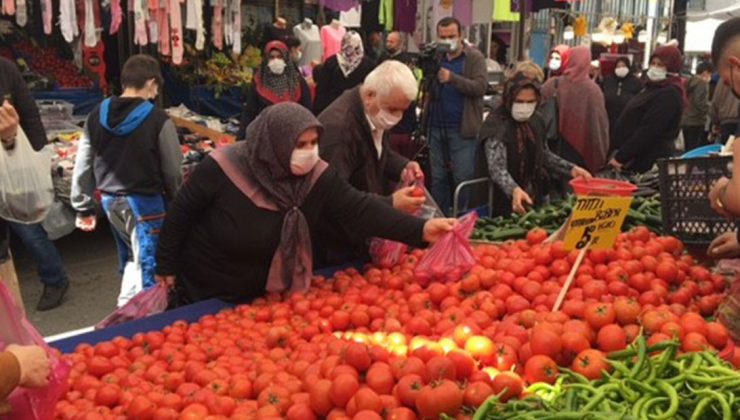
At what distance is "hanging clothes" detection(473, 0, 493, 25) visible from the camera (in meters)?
10.0

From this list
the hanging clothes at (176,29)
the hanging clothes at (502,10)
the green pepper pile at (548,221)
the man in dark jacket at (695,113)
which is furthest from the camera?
the man in dark jacket at (695,113)

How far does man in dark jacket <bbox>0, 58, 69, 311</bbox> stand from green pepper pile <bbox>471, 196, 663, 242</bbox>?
250 centimetres

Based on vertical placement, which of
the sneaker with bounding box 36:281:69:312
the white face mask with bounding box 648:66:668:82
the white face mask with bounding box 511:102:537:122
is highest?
the white face mask with bounding box 648:66:668:82

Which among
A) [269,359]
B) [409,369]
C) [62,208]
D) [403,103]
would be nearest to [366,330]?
[269,359]

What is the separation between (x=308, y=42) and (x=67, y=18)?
3.43 metres

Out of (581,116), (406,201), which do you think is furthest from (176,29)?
(406,201)

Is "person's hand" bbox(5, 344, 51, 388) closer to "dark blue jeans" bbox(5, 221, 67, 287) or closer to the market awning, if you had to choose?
"dark blue jeans" bbox(5, 221, 67, 287)

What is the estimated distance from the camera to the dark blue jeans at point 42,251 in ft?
17.7

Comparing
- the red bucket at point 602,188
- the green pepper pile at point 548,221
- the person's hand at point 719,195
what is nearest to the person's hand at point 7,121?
the red bucket at point 602,188

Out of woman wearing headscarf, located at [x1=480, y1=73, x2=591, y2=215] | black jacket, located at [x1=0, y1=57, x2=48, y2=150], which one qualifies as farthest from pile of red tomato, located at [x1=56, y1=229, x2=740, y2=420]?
black jacket, located at [x1=0, y1=57, x2=48, y2=150]

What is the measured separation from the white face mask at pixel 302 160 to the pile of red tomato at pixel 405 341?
0.56 m

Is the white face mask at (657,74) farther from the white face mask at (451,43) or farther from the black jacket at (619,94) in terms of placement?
the white face mask at (451,43)

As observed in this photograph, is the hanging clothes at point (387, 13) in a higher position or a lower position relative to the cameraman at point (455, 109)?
higher

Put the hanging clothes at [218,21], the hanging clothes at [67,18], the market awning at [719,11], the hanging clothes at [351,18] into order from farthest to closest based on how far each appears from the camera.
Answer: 1. the market awning at [719,11]
2. the hanging clothes at [351,18]
3. the hanging clothes at [218,21]
4. the hanging clothes at [67,18]
